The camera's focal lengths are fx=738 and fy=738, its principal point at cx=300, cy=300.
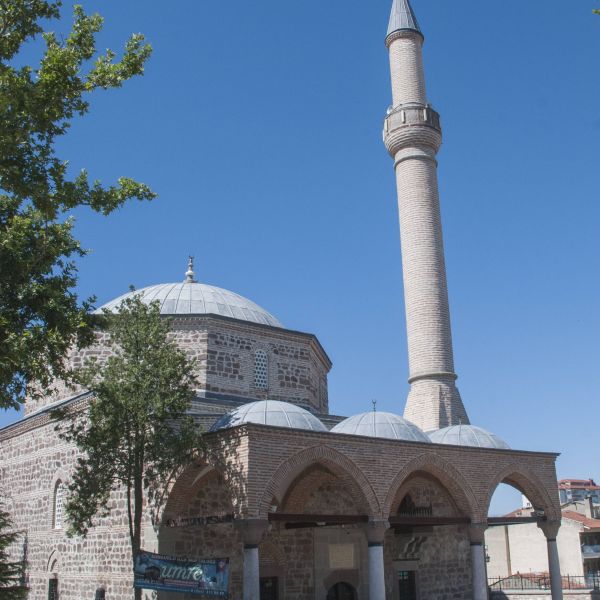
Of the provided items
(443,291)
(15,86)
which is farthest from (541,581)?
(15,86)

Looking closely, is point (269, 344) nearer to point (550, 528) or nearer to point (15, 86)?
point (550, 528)

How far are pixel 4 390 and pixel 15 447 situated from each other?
30.3ft

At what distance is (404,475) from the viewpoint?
496 inches

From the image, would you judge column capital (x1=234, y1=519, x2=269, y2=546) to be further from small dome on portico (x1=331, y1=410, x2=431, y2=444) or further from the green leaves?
small dome on portico (x1=331, y1=410, x2=431, y2=444)

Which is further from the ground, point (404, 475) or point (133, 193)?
point (133, 193)

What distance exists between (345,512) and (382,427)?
2216 mm

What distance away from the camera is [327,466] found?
11.9 metres

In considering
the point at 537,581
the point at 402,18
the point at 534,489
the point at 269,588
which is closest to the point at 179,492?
the point at 269,588

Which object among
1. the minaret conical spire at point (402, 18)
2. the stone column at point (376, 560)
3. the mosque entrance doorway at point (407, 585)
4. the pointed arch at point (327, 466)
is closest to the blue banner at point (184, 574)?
the pointed arch at point (327, 466)

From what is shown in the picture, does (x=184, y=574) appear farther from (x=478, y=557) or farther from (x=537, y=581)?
(x=537, y=581)

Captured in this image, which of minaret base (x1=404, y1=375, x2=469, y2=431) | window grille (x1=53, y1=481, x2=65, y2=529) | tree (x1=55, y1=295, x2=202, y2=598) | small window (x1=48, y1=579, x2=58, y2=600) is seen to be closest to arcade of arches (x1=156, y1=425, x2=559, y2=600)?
tree (x1=55, y1=295, x2=202, y2=598)

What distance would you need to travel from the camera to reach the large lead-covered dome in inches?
642

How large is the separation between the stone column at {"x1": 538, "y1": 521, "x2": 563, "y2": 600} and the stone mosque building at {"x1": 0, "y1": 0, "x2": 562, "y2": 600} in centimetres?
3

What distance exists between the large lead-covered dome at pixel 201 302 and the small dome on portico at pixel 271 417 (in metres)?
4.08
